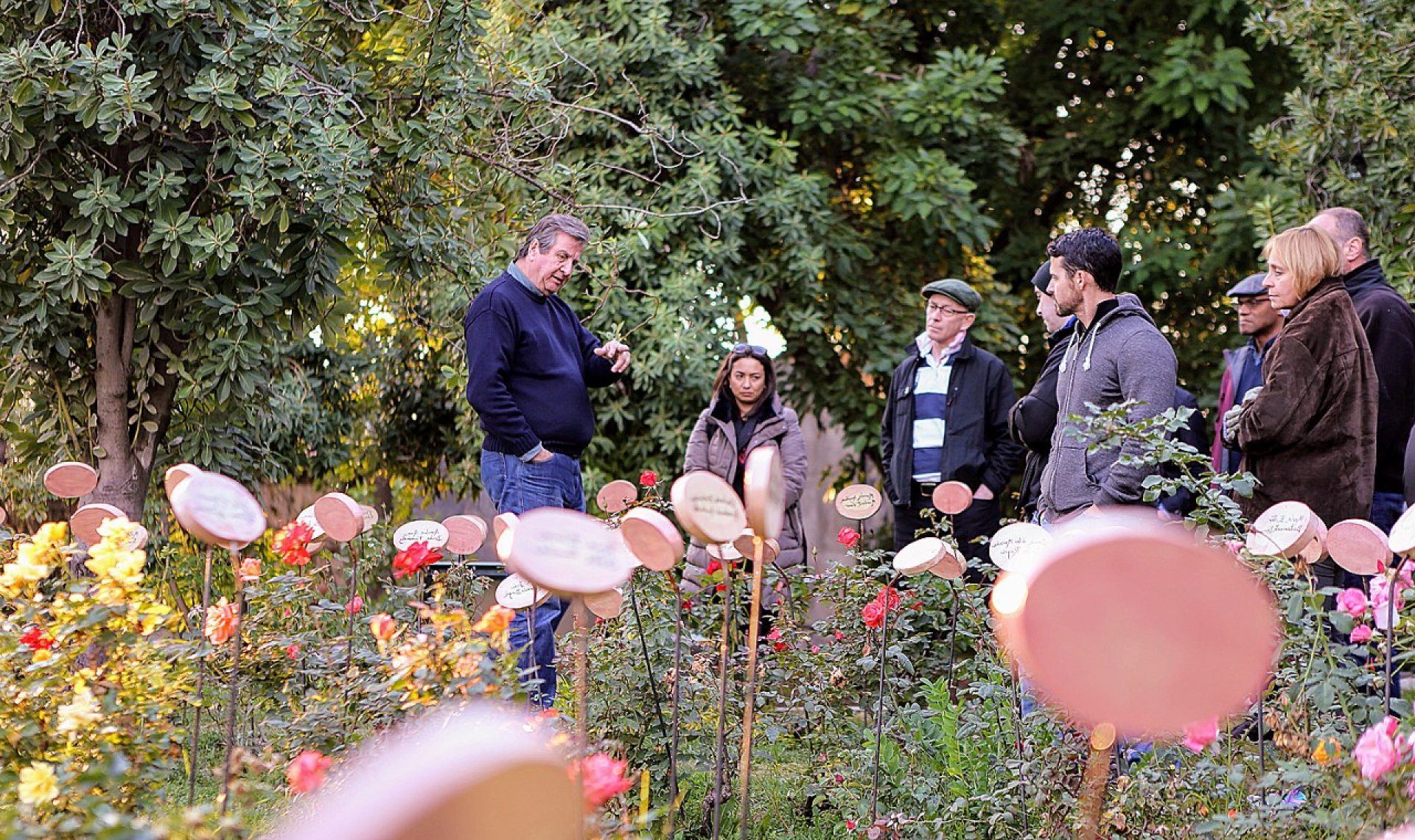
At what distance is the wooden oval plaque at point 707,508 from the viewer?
1.88 meters

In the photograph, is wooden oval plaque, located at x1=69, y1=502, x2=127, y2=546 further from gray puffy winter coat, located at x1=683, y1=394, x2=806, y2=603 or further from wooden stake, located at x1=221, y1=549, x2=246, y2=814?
gray puffy winter coat, located at x1=683, y1=394, x2=806, y2=603

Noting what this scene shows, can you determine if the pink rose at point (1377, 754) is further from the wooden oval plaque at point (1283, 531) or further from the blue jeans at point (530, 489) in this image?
the blue jeans at point (530, 489)

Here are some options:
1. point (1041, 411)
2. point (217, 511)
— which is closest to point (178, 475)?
point (217, 511)

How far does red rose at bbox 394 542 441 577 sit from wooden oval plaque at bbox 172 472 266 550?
2.91 feet

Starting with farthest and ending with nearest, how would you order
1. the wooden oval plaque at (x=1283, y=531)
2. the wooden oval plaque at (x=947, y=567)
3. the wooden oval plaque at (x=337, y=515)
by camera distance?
1. the wooden oval plaque at (x=337, y=515)
2. the wooden oval plaque at (x=947, y=567)
3. the wooden oval plaque at (x=1283, y=531)

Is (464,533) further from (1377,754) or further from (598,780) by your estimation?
(1377,754)

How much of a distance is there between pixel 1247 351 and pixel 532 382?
93.2 inches

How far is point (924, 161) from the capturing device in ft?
23.4

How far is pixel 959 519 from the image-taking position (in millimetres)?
4711

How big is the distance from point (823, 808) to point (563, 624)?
15.5 ft

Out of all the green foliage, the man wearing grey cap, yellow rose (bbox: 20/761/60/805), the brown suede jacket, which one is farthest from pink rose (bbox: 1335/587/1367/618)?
the green foliage

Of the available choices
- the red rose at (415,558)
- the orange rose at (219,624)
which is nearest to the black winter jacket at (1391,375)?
the red rose at (415,558)

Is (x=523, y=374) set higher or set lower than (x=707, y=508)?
lower

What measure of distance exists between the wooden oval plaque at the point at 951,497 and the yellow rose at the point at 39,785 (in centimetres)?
225
